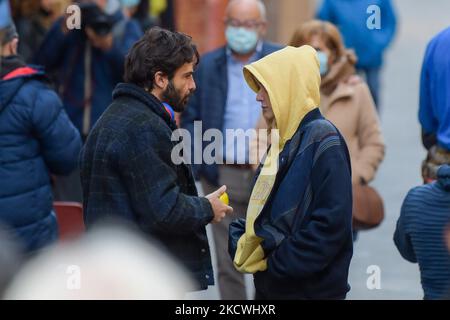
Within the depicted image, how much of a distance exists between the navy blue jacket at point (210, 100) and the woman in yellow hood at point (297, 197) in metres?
2.23

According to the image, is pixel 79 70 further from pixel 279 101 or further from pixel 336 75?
pixel 279 101

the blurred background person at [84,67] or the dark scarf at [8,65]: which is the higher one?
the dark scarf at [8,65]

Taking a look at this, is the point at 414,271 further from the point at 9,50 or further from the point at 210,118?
the point at 9,50

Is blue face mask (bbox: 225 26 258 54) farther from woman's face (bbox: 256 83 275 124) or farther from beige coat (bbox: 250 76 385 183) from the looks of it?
woman's face (bbox: 256 83 275 124)

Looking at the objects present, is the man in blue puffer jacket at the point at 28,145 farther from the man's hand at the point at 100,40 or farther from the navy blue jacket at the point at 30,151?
the man's hand at the point at 100,40

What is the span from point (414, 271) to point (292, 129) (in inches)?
139

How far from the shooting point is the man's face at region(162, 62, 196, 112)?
5.36m

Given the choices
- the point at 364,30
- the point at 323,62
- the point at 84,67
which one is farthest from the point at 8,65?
the point at 364,30

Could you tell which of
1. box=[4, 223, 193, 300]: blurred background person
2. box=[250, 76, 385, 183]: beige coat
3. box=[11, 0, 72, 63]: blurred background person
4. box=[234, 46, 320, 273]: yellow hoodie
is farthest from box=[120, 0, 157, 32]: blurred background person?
box=[234, 46, 320, 273]: yellow hoodie

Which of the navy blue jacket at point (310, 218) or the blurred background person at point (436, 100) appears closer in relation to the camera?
the navy blue jacket at point (310, 218)

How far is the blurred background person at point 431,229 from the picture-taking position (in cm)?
536

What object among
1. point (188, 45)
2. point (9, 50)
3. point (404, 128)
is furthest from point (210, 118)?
point (404, 128)

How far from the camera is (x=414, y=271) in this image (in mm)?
8469

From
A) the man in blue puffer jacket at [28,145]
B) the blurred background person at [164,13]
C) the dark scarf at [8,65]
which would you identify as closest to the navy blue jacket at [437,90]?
the man in blue puffer jacket at [28,145]
